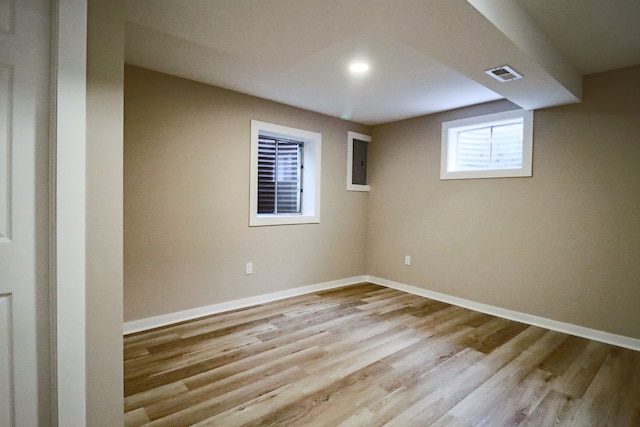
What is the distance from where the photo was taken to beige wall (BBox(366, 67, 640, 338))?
281 centimetres

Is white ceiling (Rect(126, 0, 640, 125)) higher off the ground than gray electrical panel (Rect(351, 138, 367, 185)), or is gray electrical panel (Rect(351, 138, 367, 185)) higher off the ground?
white ceiling (Rect(126, 0, 640, 125))

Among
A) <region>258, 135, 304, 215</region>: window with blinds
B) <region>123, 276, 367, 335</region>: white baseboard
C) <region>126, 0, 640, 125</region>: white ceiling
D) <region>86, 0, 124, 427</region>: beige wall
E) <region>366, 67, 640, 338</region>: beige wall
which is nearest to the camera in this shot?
<region>86, 0, 124, 427</region>: beige wall

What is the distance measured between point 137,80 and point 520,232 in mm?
3988

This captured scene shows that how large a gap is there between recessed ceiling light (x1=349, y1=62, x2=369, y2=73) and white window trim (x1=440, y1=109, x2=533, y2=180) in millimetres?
1670

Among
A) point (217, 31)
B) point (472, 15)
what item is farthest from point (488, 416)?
point (217, 31)

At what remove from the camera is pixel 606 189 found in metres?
2.89

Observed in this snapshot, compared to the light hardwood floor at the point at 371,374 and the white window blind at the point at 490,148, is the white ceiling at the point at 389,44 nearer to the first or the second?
the white window blind at the point at 490,148

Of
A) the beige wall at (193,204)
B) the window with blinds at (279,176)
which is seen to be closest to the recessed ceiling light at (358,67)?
the beige wall at (193,204)

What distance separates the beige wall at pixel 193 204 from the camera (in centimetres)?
290

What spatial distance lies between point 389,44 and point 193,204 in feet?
7.43

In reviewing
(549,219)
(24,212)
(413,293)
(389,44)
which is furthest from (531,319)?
(24,212)

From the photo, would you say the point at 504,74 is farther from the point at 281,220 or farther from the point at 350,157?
the point at 281,220

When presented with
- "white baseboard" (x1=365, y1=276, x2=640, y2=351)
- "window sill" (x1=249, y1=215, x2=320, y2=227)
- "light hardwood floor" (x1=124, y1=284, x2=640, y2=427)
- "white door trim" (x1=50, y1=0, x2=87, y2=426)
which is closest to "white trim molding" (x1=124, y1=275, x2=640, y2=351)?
"white baseboard" (x1=365, y1=276, x2=640, y2=351)

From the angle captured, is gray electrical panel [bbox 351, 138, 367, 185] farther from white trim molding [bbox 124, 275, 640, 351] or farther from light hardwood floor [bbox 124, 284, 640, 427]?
light hardwood floor [bbox 124, 284, 640, 427]
